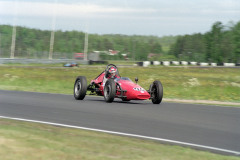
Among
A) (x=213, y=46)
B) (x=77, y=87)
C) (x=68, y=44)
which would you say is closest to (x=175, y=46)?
(x=213, y=46)

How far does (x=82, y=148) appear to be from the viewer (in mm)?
6621

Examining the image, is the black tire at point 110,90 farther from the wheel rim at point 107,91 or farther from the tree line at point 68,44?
the tree line at point 68,44

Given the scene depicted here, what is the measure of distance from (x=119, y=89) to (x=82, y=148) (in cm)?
840

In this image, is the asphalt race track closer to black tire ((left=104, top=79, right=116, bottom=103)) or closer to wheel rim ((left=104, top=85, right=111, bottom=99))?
black tire ((left=104, top=79, right=116, bottom=103))

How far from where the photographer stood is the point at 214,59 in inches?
4087

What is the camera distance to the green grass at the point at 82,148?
6.06 meters

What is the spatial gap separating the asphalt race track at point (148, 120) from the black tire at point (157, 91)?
1.82 meters

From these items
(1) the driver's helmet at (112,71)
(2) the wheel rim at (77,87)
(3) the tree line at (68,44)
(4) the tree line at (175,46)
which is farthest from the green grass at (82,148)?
(3) the tree line at (68,44)

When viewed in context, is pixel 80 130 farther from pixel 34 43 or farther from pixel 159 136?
pixel 34 43

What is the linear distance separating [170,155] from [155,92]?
8.84 metres

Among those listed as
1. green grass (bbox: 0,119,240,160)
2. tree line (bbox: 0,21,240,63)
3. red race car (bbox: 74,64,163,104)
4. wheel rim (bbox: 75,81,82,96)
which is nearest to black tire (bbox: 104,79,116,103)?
red race car (bbox: 74,64,163,104)

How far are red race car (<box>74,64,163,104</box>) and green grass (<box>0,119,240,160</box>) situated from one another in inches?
242

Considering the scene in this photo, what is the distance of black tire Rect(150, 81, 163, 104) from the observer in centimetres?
1487

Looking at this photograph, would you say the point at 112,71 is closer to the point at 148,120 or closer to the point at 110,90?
the point at 110,90
